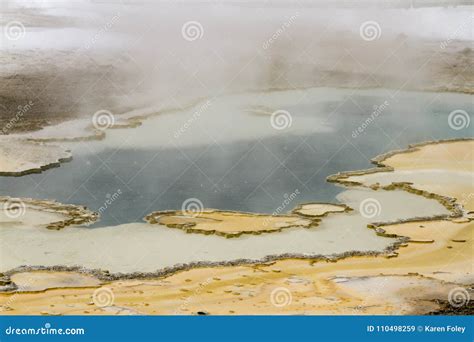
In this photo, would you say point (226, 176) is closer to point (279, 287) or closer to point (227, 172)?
point (227, 172)

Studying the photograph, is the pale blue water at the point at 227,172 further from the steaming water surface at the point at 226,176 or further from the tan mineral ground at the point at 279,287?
the tan mineral ground at the point at 279,287

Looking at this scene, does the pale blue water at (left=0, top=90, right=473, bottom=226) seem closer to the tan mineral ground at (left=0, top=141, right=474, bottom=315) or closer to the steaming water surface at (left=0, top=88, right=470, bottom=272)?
the steaming water surface at (left=0, top=88, right=470, bottom=272)

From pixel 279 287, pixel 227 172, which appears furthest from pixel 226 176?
pixel 279 287

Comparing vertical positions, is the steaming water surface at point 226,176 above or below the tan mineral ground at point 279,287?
above

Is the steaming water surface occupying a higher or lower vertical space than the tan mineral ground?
higher

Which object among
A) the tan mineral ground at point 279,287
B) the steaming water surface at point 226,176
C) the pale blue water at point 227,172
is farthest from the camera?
the pale blue water at point 227,172

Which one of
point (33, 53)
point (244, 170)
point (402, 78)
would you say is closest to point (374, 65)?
point (402, 78)

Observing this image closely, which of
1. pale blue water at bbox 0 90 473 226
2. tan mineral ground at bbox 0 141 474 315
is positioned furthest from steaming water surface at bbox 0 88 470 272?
tan mineral ground at bbox 0 141 474 315

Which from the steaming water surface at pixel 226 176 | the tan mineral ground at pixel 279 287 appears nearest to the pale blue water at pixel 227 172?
the steaming water surface at pixel 226 176

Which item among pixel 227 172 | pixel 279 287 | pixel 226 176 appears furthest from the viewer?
pixel 227 172
